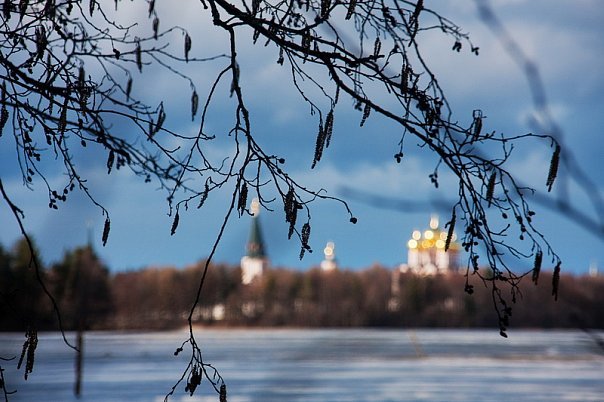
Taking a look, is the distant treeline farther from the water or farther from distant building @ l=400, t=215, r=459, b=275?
distant building @ l=400, t=215, r=459, b=275

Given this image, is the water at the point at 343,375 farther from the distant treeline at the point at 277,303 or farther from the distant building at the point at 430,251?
the distant treeline at the point at 277,303

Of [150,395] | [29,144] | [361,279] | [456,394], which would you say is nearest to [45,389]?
[150,395]

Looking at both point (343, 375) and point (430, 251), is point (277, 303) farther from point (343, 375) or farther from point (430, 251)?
point (430, 251)

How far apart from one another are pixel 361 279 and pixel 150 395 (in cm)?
5197

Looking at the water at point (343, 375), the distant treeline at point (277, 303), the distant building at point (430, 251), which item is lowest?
the water at point (343, 375)

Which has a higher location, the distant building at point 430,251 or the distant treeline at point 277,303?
the distant treeline at point 277,303

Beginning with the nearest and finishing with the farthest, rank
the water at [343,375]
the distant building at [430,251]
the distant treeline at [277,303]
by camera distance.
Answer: the distant building at [430,251] → the water at [343,375] → the distant treeline at [277,303]

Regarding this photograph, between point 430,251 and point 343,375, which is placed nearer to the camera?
point 430,251

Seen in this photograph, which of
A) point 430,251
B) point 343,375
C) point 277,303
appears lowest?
point 343,375

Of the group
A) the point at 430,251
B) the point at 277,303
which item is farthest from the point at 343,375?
the point at 277,303

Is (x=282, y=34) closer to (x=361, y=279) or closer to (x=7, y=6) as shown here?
(x=7, y=6)

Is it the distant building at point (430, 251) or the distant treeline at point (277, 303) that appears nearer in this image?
the distant building at point (430, 251)

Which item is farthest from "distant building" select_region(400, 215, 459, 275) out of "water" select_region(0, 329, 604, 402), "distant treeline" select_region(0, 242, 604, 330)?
"distant treeline" select_region(0, 242, 604, 330)

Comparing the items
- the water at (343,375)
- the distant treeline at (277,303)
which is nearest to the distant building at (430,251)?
the water at (343,375)
